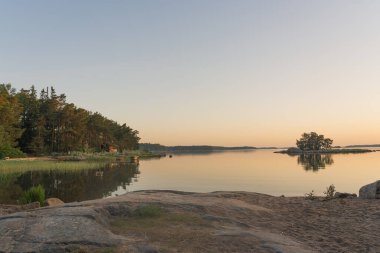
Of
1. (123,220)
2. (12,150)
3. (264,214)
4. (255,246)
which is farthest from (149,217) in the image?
(12,150)

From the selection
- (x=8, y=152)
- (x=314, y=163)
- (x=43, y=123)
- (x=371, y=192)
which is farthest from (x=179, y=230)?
(x=43, y=123)

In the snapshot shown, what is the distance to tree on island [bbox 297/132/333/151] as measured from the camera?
19377 centimetres

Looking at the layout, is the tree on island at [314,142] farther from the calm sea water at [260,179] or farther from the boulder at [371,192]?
the boulder at [371,192]

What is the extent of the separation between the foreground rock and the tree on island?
190m

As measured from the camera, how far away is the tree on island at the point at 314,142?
19377 cm

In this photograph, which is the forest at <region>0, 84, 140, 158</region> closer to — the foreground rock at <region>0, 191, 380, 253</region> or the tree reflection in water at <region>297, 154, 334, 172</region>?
the tree reflection in water at <region>297, 154, 334, 172</region>

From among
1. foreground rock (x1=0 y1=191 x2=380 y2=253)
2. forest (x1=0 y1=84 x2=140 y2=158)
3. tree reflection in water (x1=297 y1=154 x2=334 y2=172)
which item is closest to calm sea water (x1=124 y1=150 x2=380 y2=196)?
tree reflection in water (x1=297 y1=154 x2=334 y2=172)

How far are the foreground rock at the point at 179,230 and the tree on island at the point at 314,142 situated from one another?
190 m

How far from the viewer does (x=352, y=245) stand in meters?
8.91

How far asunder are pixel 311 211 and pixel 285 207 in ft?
3.34

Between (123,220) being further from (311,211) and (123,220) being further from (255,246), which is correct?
(311,211)

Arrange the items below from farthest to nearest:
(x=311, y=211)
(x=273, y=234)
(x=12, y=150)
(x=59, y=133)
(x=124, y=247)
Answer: (x=59, y=133), (x=12, y=150), (x=311, y=211), (x=273, y=234), (x=124, y=247)

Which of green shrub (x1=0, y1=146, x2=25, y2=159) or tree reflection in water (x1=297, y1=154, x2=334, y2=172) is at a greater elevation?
green shrub (x1=0, y1=146, x2=25, y2=159)

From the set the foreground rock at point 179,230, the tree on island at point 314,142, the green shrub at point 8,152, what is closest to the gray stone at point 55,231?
the foreground rock at point 179,230
